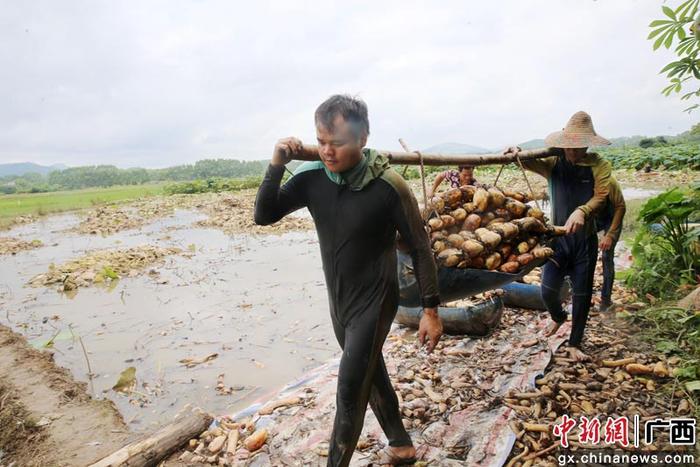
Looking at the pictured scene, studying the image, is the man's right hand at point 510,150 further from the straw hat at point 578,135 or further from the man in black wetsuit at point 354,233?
the man in black wetsuit at point 354,233

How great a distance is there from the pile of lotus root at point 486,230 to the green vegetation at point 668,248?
1.95 m

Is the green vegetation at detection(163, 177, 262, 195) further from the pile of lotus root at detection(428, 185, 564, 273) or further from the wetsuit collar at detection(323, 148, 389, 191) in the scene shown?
the wetsuit collar at detection(323, 148, 389, 191)

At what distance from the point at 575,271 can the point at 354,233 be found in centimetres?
228

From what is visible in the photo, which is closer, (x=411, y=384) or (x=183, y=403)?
(x=411, y=384)

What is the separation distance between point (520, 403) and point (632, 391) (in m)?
0.79

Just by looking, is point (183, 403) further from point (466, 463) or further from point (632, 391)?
point (632, 391)

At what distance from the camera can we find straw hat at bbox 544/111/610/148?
323 centimetres

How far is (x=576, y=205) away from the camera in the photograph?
3.48 meters

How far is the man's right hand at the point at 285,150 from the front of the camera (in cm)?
199

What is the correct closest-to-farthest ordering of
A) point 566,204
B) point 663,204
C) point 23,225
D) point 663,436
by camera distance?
1. point 663,436
2. point 566,204
3. point 663,204
4. point 23,225

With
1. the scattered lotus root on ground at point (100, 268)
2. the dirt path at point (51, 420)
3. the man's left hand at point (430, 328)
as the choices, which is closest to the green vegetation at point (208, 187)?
the scattered lotus root on ground at point (100, 268)

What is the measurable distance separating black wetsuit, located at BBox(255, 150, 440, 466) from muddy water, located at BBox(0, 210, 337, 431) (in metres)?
2.32

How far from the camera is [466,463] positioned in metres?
2.52

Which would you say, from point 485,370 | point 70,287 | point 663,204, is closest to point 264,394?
point 485,370
